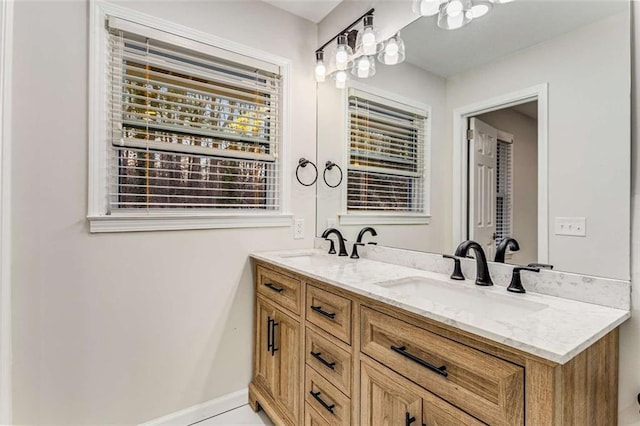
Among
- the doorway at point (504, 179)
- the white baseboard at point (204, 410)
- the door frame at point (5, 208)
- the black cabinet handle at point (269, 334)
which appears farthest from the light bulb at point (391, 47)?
the white baseboard at point (204, 410)

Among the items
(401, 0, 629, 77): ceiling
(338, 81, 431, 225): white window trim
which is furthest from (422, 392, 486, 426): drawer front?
(401, 0, 629, 77): ceiling

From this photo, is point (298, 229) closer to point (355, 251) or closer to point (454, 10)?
point (355, 251)

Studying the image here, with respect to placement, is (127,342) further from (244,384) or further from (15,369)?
(244,384)

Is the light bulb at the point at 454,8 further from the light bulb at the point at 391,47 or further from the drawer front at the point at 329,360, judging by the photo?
the drawer front at the point at 329,360

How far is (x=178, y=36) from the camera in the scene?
5.79 ft

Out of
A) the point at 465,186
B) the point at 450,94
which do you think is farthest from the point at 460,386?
the point at 450,94

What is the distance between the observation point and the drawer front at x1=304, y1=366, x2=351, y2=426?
1233 mm

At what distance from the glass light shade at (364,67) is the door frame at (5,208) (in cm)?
169

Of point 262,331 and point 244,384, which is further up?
point 262,331

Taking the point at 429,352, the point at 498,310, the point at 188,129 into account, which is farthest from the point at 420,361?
the point at 188,129

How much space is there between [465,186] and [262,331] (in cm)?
137

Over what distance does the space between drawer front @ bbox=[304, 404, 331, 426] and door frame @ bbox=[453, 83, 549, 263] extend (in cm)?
97

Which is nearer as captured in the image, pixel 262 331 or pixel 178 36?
pixel 178 36

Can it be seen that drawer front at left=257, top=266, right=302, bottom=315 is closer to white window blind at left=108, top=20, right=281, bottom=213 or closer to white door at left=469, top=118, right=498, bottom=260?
white window blind at left=108, top=20, right=281, bottom=213
